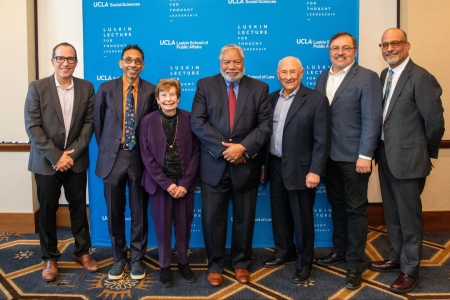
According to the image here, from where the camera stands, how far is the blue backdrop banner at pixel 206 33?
3439mm

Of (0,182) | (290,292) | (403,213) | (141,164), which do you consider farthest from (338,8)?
(0,182)

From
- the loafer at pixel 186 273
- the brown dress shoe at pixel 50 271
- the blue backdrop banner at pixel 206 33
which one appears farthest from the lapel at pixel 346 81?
the brown dress shoe at pixel 50 271

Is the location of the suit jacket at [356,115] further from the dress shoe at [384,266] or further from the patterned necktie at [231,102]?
the dress shoe at [384,266]

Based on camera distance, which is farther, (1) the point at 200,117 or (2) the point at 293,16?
(2) the point at 293,16

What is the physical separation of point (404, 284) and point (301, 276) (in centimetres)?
71

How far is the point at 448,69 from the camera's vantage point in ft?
12.2

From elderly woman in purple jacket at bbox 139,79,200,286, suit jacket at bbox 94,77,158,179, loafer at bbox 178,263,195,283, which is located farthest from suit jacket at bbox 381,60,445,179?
suit jacket at bbox 94,77,158,179

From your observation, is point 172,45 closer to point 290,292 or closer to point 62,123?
point 62,123

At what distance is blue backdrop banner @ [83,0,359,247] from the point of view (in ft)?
11.3

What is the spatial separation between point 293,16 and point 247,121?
1.30m

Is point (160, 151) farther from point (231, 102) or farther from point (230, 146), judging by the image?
point (231, 102)

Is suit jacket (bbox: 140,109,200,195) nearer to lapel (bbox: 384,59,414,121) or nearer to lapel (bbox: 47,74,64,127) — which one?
lapel (bbox: 47,74,64,127)

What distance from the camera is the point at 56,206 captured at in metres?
2.95

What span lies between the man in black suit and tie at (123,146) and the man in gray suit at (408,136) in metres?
1.75
